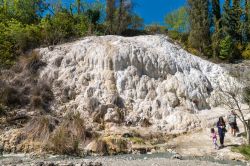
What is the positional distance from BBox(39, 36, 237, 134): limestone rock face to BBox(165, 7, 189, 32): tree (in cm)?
2922

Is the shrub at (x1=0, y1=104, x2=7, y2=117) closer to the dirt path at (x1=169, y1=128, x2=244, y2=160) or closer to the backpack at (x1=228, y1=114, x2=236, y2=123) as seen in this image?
the dirt path at (x1=169, y1=128, x2=244, y2=160)

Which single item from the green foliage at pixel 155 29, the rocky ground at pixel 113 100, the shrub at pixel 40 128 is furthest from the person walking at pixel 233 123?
the green foliage at pixel 155 29

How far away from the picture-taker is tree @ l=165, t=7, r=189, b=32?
62000 millimetres

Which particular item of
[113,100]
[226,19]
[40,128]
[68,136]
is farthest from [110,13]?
[68,136]

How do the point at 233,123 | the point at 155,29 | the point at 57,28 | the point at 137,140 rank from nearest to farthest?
the point at 137,140
the point at 233,123
the point at 57,28
the point at 155,29

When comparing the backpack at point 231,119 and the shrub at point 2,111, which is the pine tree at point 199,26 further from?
the shrub at point 2,111

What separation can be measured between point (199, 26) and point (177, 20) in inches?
733

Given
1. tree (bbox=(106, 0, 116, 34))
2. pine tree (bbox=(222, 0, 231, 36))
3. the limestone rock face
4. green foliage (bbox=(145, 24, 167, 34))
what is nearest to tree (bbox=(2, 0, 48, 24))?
tree (bbox=(106, 0, 116, 34))

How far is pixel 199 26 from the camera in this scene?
45.2 m

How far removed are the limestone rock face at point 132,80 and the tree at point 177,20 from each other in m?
29.2

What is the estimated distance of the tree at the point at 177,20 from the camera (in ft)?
203

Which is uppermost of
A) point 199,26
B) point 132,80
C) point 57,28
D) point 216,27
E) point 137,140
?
point 216,27

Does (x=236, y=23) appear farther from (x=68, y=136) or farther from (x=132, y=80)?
(x=68, y=136)

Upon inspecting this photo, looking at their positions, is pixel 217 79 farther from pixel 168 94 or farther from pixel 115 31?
pixel 115 31
